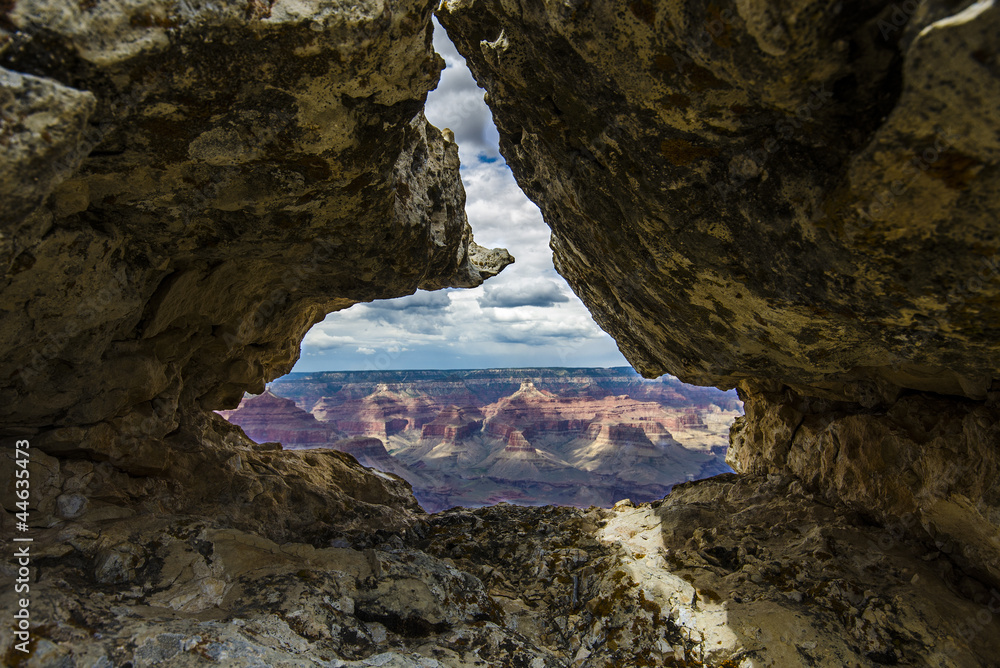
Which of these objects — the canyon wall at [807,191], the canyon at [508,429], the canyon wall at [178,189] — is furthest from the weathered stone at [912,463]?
the canyon at [508,429]

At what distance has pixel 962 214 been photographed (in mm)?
2422

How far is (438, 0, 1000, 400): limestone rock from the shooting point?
7.34 feet

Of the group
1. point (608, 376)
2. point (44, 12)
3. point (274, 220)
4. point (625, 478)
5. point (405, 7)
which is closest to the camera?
point (44, 12)

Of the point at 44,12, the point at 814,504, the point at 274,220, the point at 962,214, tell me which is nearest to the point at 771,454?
the point at 814,504

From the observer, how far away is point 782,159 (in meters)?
3.01

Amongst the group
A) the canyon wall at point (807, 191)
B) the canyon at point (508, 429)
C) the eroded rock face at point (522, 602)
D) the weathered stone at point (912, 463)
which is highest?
the canyon wall at point (807, 191)

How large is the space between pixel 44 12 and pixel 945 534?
23.7 ft

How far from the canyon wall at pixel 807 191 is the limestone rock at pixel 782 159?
1 cm

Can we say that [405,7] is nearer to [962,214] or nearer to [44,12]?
[44,12]

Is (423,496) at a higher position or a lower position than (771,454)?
lower

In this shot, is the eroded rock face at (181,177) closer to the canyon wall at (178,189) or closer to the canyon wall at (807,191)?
the canyon wall at (178,189)

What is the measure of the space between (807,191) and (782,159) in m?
0.25

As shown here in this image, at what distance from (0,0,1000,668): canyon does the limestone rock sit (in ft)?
0.06

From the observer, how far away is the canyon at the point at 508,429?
6600 cm
